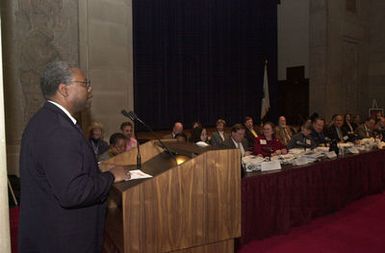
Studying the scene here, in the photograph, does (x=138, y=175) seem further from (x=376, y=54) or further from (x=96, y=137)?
(x=376, y=54)

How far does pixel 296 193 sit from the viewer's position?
451 centimetres

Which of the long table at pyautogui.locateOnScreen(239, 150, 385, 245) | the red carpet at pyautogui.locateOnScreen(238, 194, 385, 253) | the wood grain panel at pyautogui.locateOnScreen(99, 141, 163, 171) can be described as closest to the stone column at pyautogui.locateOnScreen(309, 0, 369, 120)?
the long table at pyautogui.locateOnScreen(239, 150, 385, 245)

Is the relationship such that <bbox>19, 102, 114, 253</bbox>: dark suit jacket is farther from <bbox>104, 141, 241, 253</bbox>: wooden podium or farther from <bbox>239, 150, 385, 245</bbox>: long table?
<bbox>239, 150, 385, 245</bbox>: long table

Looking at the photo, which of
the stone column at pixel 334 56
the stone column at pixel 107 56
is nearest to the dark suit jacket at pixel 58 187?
the stone column at pixel 107 56

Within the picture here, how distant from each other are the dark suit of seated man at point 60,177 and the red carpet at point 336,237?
2369 mm

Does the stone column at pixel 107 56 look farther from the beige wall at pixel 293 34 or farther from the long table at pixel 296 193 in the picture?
the beige wall at pixel 293 34

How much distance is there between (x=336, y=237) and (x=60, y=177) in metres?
3.40

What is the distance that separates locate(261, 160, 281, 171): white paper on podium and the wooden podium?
6.69ft

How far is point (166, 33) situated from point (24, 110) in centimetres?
698

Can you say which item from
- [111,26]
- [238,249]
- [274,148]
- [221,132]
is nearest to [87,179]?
[238,249]

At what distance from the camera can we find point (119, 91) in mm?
6891

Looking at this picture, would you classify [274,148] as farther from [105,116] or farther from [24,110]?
[24,110]

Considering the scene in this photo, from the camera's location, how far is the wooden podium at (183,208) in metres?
2.08

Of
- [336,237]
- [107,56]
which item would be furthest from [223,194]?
[107,56]
